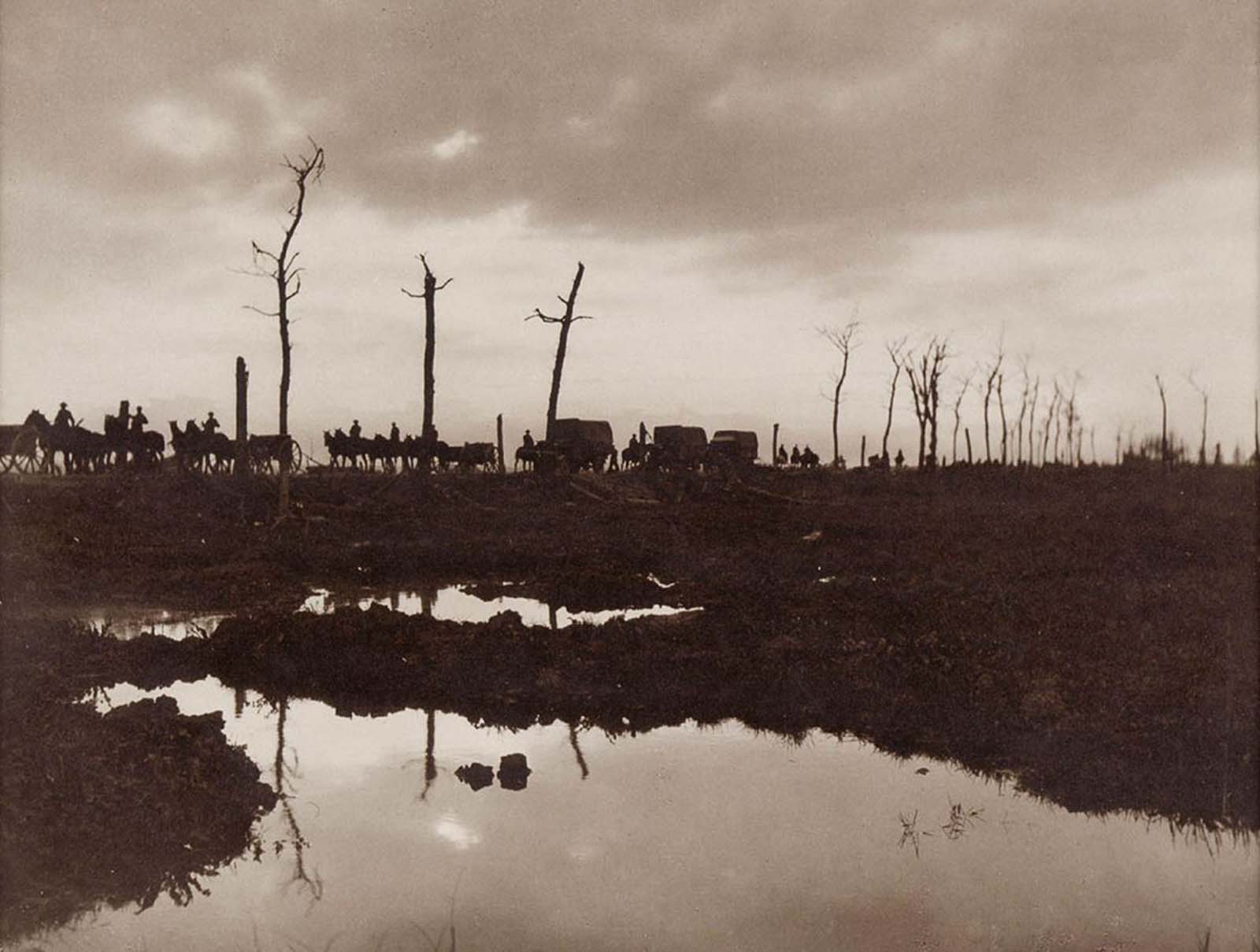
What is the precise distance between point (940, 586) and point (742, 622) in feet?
13.4

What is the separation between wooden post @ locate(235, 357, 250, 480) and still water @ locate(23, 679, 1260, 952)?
1838cm

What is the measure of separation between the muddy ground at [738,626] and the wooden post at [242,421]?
2503 mm

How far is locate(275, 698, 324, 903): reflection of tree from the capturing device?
635cm

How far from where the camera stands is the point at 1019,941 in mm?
5754

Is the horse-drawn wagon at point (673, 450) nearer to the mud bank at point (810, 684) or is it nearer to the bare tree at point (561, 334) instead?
the bare tree at point (561, 334)

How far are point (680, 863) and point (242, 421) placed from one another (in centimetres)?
2357

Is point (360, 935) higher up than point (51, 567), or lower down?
lower down

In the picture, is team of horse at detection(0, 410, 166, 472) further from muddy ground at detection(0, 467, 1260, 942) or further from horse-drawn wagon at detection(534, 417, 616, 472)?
horse-drawn wagon at detection(534, 417, 616, 472)

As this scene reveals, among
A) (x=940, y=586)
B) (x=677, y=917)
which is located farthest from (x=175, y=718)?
(x=940, y=586)

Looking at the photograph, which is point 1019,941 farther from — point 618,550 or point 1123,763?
point 618,550

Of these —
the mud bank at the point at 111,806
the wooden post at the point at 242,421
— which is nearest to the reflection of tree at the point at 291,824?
the mud bank at the point at 111,806

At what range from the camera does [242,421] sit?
26.7 metres

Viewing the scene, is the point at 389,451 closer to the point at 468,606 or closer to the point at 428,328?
the point at 428,328

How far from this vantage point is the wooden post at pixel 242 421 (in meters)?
26.0
